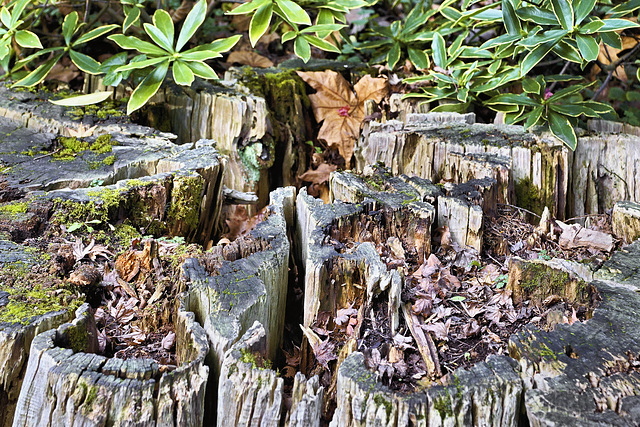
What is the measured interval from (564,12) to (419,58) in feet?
3.78

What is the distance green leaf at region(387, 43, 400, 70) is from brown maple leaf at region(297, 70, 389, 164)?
0.11 m

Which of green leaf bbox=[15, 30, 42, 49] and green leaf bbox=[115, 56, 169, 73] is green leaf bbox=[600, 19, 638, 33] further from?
green leaf bbox=[15, 30, 42, 49]

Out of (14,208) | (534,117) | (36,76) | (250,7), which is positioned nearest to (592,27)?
(534,117)

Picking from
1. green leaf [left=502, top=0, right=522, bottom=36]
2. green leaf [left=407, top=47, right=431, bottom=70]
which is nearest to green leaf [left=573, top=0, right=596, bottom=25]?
green leaf [left=502, top=0, right=522, bottom=36]

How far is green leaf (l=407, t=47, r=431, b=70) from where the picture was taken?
3756mm

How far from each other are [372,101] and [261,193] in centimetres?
95

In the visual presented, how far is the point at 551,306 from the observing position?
6.65 feet

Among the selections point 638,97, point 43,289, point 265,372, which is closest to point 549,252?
point 265,372

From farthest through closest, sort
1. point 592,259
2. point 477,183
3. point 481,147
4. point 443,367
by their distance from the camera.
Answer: point 481,147 → point 477,183 → point 592,259 → point 443,367

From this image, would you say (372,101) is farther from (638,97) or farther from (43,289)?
(43,289)

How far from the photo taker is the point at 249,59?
4367 millimetres

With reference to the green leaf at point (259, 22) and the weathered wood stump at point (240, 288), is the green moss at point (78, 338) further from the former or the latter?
the green leaf at point (259, 22)

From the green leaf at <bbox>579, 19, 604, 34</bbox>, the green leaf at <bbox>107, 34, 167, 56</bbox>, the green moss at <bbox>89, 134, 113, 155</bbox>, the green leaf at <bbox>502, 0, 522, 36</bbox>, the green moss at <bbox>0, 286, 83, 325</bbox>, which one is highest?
the green leaf at <bbox>502, 0, 522, 36</bbox>

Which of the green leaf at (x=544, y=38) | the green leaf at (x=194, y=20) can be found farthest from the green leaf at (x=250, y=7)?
the green leaf at (x=544, y=38)
